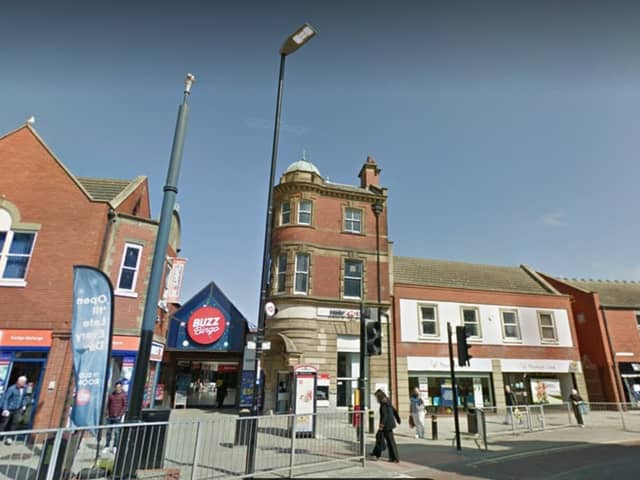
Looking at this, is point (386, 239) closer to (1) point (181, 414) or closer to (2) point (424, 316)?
(2) point (424, 316)

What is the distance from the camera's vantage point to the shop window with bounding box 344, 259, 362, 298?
1910 cm

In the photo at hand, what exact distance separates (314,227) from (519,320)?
1389cm

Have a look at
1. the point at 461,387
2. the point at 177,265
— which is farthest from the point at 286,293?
the point at 461,387

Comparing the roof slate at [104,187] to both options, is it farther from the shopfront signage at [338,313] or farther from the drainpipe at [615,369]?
the drainpipe at [615,369]

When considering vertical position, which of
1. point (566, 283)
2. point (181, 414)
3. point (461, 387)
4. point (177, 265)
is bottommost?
point (181, 414)

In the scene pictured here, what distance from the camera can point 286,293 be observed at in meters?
18.0


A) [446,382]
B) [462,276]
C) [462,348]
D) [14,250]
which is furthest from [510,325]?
[14,250]

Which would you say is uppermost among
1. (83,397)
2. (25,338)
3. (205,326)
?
(205,326)

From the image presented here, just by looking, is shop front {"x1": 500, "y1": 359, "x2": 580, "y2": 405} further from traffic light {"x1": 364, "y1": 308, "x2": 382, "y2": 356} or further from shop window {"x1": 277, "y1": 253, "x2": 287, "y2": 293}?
traffic light {"x1": 364, "y1": 308, "x2": 382, "y2": 356}

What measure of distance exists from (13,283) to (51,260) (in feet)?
4.59

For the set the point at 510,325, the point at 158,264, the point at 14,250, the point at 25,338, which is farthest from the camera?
the point at 510,325

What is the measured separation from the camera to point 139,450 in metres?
6.64

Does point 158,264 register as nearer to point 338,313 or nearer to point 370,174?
point 338,313

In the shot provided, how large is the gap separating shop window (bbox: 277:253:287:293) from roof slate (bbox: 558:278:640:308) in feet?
70.7
